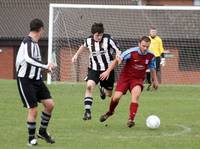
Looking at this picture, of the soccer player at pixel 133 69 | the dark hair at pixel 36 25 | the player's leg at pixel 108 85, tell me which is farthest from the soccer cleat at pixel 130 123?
the dark hair at pixel 36 25

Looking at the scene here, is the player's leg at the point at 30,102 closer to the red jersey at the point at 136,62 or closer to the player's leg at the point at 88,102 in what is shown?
the red jersey at the point at 136,62

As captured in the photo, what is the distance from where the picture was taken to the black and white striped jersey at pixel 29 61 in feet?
A: 32.3

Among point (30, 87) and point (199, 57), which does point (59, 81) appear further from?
point (30, 87)

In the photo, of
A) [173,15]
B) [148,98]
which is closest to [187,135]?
[148,98]

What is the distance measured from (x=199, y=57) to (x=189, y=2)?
48.1 ft

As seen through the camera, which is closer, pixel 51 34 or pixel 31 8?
pixel 51 34

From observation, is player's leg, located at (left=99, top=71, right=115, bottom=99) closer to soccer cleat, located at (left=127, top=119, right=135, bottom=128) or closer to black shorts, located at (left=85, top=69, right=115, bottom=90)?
black shorts, located at (left=85, top=69, right=115, bottom=90)

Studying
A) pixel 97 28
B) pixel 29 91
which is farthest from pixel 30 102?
pixel 97 28

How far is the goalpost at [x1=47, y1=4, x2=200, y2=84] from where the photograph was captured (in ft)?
86.5

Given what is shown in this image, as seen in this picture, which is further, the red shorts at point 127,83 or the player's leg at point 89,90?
the player's leg at point 89,90

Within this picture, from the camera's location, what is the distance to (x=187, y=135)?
1111cm

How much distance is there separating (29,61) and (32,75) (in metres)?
0.34

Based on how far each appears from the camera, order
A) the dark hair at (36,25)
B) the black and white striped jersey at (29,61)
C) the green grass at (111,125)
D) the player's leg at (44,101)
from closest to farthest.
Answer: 1. the black and white striped jersey at (29,61)
2. the dark hair at (36,25)
3. the green grass at (111,125)
4. the player's leg at (44,101)

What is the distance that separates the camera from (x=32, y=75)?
10.1 metres
